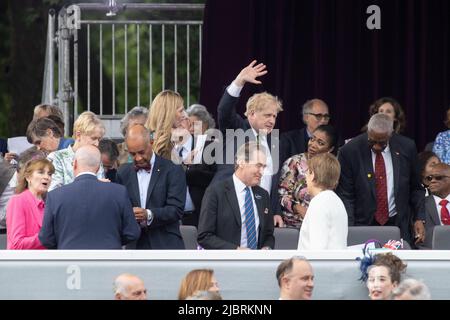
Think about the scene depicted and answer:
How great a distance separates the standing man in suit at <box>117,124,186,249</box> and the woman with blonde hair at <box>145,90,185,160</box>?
595 millimetres

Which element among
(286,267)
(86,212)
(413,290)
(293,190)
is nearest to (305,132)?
(293,190)

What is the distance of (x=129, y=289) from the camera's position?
30.2 feet

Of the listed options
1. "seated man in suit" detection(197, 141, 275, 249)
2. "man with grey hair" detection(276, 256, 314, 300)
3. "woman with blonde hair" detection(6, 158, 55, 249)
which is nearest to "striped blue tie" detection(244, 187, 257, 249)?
"seated man in suit" detection(197, 141, 275, 249)

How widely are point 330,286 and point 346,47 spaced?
6.02 metres

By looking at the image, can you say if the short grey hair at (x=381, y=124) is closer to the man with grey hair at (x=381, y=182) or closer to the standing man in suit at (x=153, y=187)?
the man with grey hair at (x=381, y=182)

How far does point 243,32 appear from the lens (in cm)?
1568

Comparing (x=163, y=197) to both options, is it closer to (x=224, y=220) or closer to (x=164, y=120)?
(x=224, y=220)

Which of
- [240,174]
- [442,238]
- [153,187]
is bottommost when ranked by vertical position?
[442,238]

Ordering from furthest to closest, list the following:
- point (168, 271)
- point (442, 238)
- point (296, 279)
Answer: point (442, 238), point (168, 271), point (296, 279)

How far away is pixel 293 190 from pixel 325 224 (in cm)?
172

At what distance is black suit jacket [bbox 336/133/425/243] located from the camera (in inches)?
497

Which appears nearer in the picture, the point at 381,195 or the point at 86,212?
the point at 86,212

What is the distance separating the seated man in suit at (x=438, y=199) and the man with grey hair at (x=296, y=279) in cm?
322
